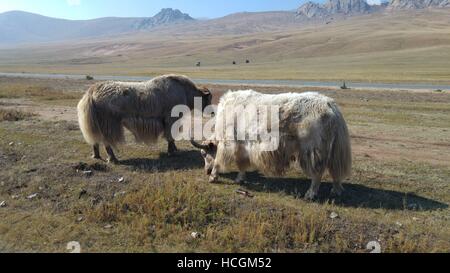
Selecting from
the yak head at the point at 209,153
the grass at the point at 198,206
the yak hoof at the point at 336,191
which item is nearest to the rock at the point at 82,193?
the grass at the point at 198,206

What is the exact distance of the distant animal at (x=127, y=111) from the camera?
34.7 feet

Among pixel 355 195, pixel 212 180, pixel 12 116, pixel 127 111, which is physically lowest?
pixel 355 195

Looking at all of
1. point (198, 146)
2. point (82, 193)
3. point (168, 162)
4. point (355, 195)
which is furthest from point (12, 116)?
point (355, 195)

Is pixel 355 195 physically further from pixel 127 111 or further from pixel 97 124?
pixel 97 124

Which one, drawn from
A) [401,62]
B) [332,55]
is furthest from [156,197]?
[332,55]

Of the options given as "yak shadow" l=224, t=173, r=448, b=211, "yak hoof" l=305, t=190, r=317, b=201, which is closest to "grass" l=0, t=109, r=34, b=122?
"yak shadow" l=224, t=173, r=448, b=211

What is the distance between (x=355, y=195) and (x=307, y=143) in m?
1.47

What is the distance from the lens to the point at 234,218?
287 inches

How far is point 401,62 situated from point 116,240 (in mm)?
72635

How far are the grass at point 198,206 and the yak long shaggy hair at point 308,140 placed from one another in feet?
1.89

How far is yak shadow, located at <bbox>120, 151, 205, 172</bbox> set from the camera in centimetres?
1016

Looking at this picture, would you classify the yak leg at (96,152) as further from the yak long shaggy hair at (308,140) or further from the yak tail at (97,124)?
the yak long shaggy hair at (308,140)

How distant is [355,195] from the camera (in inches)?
331
